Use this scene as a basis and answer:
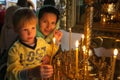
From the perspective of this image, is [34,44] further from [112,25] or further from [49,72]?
[112,25]

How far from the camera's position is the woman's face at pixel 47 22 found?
86 centimetres

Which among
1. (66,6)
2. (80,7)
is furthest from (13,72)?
(66,6)


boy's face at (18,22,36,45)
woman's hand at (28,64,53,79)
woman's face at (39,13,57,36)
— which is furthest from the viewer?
woman's face at (39,13,57,36)

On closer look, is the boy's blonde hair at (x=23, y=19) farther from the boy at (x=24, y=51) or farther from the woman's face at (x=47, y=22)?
the woman's face at (x=47, y=22)

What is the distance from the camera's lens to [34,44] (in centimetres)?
71

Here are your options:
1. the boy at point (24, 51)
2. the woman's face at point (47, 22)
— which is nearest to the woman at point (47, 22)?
the woman's face at point (47, 22)

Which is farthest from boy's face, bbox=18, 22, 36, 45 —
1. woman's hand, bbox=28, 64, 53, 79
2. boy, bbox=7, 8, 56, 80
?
woman's hand, bbox=28, 64, 53, 79

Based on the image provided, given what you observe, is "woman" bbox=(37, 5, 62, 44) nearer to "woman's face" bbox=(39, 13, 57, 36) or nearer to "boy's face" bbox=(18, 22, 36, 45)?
"woman's face" bbox=(39, 13, 57, 36)

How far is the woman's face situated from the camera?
2.82 feet

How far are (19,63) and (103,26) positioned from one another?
0.79 meters

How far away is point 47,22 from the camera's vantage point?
33.8 inches

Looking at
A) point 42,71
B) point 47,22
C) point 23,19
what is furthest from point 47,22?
point 42,71

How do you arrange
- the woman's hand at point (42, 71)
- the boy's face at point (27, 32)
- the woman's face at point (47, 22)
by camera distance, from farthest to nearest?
the woman's face at point (47, 22) → the boy's face at point (27, 32) → the woman's hand at point (42, 71)

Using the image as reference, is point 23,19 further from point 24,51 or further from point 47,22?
point 47,22
